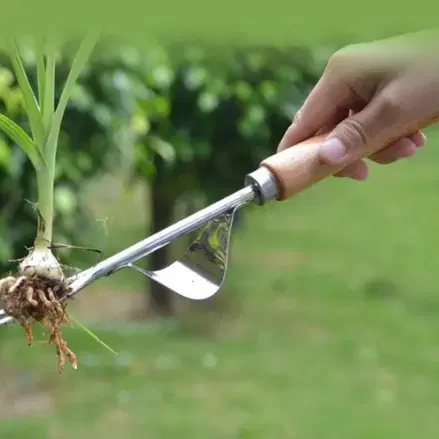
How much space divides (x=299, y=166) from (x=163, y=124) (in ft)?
4.52

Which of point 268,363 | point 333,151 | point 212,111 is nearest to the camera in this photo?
point 333,151

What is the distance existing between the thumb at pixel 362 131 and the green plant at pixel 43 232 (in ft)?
0.77

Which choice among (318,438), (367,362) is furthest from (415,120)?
(367,362)

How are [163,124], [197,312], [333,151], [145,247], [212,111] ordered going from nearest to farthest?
[145,247] < [333,151] < [163,124] < [212,111] < [197,312]

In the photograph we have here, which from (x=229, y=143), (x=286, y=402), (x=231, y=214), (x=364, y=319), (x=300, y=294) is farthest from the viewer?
(x=300, y=294)

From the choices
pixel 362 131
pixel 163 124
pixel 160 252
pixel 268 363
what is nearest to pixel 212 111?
pixel 163 124

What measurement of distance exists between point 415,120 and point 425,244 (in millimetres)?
2963

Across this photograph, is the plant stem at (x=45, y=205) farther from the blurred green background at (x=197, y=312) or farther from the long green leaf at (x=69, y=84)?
the blurred green background at (x=197, y=312)

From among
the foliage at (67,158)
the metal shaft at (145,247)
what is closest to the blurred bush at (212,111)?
the foliage at (67,158)

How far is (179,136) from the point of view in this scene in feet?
7.23

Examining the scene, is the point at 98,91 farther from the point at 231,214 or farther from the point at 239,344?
the point at 231,214

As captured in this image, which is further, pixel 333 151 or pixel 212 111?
pixel 212 111

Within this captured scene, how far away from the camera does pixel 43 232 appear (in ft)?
2.49

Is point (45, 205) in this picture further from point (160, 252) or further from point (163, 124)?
point (160, 252)
